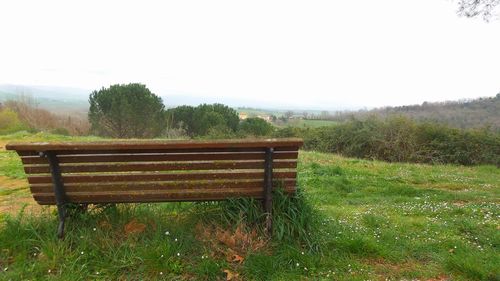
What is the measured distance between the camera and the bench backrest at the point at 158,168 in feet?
10.8

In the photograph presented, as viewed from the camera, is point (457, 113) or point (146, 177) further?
point (457, 113)

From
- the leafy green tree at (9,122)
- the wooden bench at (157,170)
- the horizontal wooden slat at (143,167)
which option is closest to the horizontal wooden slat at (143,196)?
the wooden bench at (157,170)

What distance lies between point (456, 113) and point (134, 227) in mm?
31247

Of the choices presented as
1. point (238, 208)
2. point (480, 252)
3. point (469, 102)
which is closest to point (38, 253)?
point (238, 208)

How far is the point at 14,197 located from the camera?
6.14 metres

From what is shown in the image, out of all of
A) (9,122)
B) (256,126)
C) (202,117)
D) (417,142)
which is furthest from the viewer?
(202,117)

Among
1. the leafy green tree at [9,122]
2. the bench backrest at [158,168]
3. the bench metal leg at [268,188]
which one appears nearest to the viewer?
the bench backrest at [158,168]

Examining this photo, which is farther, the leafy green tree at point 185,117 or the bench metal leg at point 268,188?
the leafy green tree at point 185,117

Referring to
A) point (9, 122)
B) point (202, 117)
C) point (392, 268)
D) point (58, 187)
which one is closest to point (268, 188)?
point (392, 268)

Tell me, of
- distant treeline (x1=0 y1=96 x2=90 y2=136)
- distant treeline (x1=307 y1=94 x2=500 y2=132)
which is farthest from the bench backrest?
distant treeline (x1=0 y1=96 x2=90 y2=136)

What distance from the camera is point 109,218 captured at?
3.67m

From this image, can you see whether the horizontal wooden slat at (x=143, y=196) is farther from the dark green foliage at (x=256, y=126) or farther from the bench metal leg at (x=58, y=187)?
the dark green foliage at (x=256, y=126)

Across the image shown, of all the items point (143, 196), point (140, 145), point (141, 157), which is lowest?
point (143, 196)

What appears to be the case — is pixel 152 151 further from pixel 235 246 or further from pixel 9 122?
pixel 9 122
